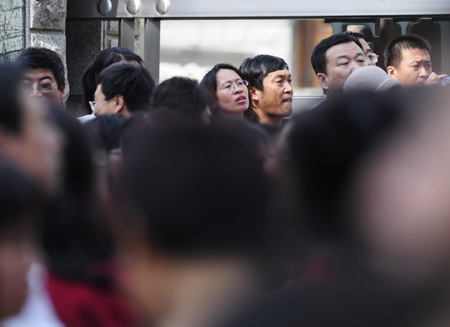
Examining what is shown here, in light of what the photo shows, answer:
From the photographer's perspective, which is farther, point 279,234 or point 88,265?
point 88,265

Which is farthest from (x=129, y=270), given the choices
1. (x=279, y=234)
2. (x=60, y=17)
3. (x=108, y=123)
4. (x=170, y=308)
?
(x=60, y=17)

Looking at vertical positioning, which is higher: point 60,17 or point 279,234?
point 60,17

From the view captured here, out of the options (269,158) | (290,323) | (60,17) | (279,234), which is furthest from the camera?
(60,17)

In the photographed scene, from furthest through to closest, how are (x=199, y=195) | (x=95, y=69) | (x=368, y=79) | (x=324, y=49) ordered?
1. (x=95, y=69)
2. (x=324, y=49)
3. (x=368, y=79)
4. (x=199, y=195)

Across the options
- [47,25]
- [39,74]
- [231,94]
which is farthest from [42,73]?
[47,25]

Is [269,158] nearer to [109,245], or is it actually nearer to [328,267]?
[328,267]

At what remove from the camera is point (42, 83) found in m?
3.76

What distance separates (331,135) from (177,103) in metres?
1.29

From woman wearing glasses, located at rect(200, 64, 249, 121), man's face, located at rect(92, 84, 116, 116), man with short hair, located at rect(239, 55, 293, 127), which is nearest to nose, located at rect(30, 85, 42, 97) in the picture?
man's face, located at rect(92, 84, 116, 116)

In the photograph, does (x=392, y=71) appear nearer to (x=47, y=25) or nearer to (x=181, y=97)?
(x=181, y=97)

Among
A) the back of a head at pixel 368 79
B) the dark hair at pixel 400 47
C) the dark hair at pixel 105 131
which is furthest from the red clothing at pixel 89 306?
the dark hair at pixel 400 47

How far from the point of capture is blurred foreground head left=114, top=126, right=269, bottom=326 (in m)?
1.21

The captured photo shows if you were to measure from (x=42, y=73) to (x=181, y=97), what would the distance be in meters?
1.39

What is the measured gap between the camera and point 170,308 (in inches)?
48.3
